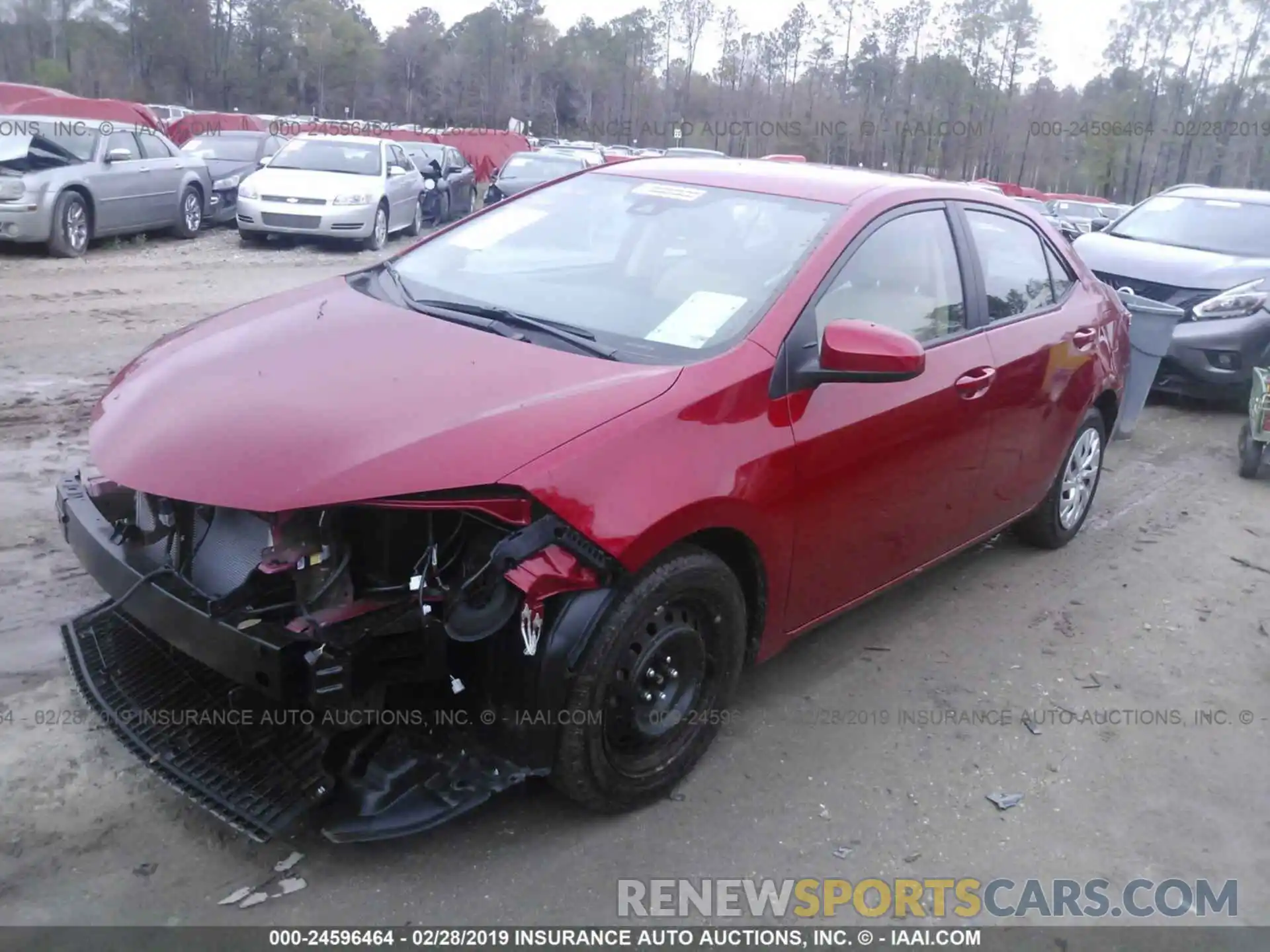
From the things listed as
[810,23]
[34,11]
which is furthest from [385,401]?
[810,23]

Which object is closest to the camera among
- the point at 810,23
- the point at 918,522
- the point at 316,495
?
the point at 316,495

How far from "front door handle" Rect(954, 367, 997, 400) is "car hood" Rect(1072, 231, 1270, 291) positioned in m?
5.36

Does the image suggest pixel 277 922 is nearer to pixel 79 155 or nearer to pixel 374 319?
pixel 374 319

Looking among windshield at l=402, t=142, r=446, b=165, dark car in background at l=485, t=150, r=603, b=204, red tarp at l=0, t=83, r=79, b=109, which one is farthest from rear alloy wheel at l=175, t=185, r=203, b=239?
windshield at l=402, t=142, r=446, b=165

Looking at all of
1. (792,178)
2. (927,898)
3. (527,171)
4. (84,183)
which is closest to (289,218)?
(84,183)

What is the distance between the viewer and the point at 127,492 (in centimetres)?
326

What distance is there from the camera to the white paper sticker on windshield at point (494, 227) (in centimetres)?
417

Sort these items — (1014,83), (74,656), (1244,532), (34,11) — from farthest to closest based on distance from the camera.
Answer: (1014,83), (34,11), (1244,532), (74,656)

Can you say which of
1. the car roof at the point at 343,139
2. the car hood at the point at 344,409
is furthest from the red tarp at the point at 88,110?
the car hood at the point at 344,409

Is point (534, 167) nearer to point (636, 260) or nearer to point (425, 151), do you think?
point (425, 151)

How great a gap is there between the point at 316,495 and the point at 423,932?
3.63 feet

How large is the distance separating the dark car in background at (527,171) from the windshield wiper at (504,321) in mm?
13933

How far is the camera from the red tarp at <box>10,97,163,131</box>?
14.7 meters

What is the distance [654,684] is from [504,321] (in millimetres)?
1228
